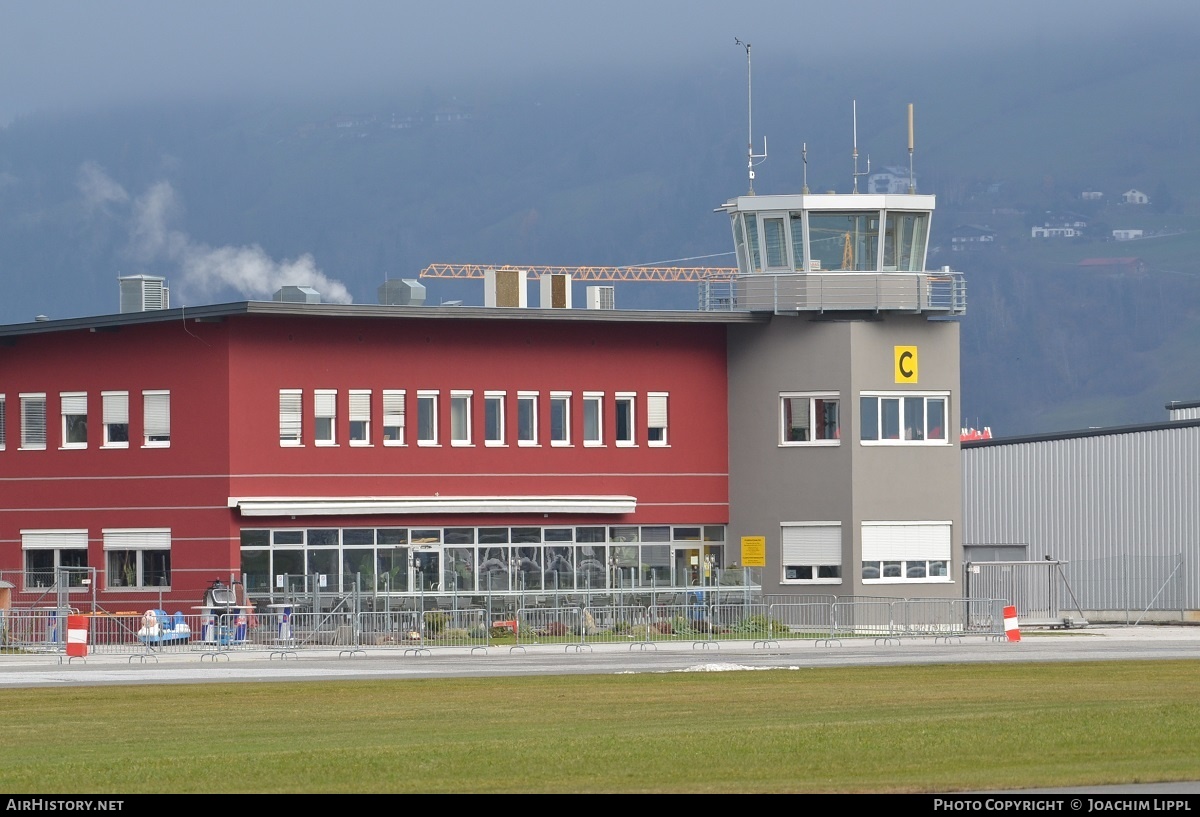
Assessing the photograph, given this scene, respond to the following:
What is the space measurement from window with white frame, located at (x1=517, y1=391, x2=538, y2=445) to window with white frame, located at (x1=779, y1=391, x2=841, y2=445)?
6.34 m

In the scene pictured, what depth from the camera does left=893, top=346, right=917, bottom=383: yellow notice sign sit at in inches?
2157

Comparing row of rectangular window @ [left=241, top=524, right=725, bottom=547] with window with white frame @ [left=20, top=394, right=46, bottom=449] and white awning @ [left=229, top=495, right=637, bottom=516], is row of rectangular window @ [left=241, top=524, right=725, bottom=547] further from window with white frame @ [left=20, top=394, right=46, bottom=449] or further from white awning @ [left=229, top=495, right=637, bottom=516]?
window with white frame @ [left=20, top=394, right=46, bottom=449]

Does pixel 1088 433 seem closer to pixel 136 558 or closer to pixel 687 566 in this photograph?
pixel 687 566

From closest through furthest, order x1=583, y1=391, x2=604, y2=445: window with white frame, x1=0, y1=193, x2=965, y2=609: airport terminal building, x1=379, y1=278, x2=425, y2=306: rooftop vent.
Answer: x1=0, y1=193, x2=965, y2=609: airport terminal building < x1=583, y1=391, x2=604, y2=445: window with white frame < x1=379, y1=278, x2=425, y2=306: rooftop vent

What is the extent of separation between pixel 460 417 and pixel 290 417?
4532 mm

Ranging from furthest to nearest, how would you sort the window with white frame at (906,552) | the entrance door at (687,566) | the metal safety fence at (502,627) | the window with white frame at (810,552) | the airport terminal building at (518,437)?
1. the entrance door at (687,566)
2. the window with white frame at (810,552)
3. the window with white frame at (906,552)
4. the airport terminal building at (518,437)
5. the metal safety fence at (502,627)

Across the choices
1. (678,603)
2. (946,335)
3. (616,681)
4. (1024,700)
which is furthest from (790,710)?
(946,335)

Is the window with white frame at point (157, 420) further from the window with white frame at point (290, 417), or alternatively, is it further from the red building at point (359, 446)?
the window with white frame at point (290, 417)

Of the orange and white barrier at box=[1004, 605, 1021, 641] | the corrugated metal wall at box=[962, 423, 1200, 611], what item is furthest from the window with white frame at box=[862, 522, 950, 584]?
the orange and white barrier at box=[1004, 605, 1021, 641]

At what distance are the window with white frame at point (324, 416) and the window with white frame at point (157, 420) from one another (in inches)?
139

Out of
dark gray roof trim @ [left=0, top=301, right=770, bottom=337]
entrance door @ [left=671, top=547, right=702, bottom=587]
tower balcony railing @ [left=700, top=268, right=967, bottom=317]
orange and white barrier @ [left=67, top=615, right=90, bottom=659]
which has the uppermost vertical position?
tower balcony railing @ [left=700, top=268, right=967, bottom=317]

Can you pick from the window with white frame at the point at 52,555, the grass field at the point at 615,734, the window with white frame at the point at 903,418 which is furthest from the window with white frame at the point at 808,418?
the grass field at the point at 615,734

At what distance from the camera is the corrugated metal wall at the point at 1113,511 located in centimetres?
5759

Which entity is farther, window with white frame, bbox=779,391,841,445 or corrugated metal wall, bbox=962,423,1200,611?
corrugated metal wall, bbox=962,423,1200,611
